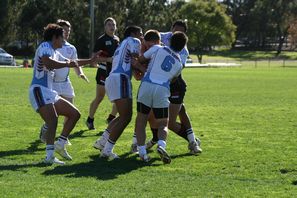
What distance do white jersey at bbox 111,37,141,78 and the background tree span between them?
241 ft

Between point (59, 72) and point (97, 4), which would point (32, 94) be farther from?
point (97, 4)

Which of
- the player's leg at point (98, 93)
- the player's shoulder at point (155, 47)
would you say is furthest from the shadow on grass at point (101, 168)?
the player's leg at point (98, 93)

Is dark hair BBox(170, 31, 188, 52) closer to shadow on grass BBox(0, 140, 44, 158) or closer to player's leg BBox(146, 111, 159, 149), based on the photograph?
player's leg BBox(146, 111, 159, 149)

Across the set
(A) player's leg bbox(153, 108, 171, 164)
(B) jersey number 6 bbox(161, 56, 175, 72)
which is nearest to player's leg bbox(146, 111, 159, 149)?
(A) player's leg bbox(153, 108, 171, 164)

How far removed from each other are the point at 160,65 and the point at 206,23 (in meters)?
74.7

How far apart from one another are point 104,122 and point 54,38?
224 inches

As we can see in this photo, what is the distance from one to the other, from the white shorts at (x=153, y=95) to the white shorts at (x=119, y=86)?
13.7 inches

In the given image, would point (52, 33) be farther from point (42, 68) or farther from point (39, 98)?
point (39, 98)

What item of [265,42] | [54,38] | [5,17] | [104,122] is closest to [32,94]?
[54,38]

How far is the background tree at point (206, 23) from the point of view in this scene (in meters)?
82.2

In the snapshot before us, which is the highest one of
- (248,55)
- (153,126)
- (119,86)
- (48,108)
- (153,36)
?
(153,36)

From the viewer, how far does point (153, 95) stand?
8.84 metres

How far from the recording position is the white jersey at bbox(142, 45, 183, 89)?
8862mm

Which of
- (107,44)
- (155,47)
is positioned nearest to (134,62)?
(155,47)
